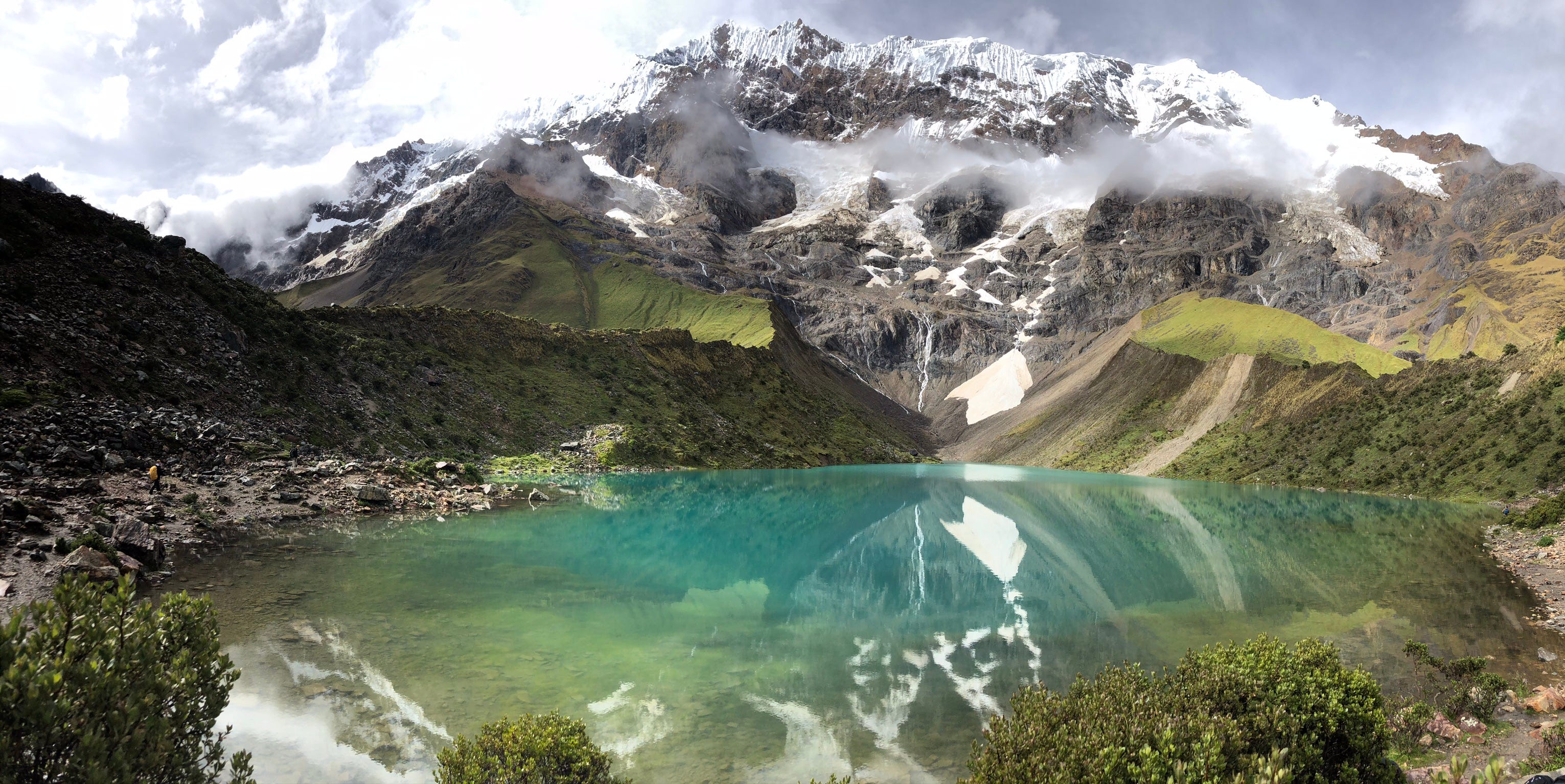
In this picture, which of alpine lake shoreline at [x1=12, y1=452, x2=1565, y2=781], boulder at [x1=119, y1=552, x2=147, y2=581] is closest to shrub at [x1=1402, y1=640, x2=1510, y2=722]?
alpine lake shoreline at [x1=12, y1=452, x2=1565, y2=781]

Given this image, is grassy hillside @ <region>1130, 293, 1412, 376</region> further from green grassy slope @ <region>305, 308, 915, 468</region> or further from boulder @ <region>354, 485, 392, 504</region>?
boulder @ <region>354, 485, 392, 504</region>

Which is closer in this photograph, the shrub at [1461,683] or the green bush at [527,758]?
the green bush at [527,758]

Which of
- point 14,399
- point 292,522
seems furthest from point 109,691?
point 14,399

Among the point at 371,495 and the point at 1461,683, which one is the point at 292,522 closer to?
the point at 371,495

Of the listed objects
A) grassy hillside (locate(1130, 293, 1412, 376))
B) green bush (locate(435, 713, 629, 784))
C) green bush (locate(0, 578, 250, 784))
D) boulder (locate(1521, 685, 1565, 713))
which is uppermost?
grassy hillside (locate(1130, 293, 1412, 376))

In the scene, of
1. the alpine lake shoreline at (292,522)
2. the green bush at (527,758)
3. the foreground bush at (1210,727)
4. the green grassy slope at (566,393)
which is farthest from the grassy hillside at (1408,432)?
the green bush at (527,758)

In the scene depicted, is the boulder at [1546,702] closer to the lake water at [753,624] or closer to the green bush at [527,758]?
the lake water at [753,624]
